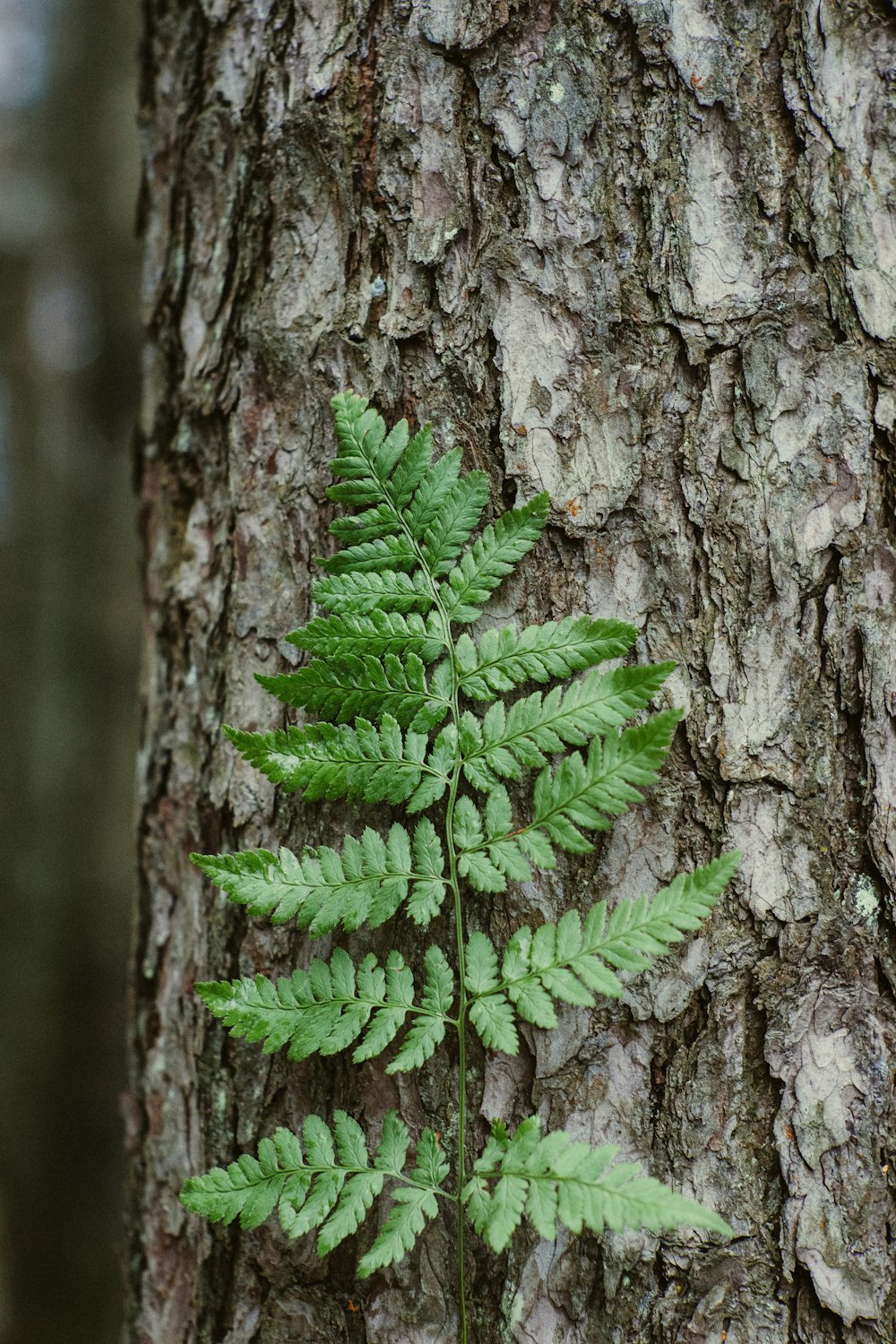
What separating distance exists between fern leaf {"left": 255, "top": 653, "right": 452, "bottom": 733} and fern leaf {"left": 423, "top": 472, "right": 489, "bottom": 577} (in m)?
0.16

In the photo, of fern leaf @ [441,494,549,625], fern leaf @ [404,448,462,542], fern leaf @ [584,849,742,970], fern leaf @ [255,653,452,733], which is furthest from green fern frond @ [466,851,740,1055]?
fern leaf @ [404,448,462,542]

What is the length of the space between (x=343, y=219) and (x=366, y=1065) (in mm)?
1359

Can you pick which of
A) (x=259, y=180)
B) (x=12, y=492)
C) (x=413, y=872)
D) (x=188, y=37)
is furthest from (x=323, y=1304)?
(x=12, y=492)

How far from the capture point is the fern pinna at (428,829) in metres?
1.04

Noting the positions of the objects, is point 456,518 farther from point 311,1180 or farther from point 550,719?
point 311,1180

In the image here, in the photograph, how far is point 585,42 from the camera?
3.99ft

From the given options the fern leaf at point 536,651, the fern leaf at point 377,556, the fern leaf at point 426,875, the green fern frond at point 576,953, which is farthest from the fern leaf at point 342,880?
the fern leaf at point 377,556

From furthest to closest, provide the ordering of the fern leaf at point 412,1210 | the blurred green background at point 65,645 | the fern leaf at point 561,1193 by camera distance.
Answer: the blurred green background at point 65,645
the fern leaf at point 412,1210
the fern leaf at point 561,1193

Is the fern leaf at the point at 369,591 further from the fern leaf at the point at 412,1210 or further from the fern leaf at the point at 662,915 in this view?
the fern leaf at the point at 412,1210

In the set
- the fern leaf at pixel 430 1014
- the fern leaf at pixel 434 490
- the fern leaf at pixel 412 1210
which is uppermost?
the fern leaf at pixel 434 490

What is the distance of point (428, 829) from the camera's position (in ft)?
3.80

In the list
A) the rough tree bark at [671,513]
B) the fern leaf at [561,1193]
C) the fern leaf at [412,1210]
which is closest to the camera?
the fern leaf at [561,1193]

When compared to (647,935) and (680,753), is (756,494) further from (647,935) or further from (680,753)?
(647,935)

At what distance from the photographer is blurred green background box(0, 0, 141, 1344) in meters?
4.37
